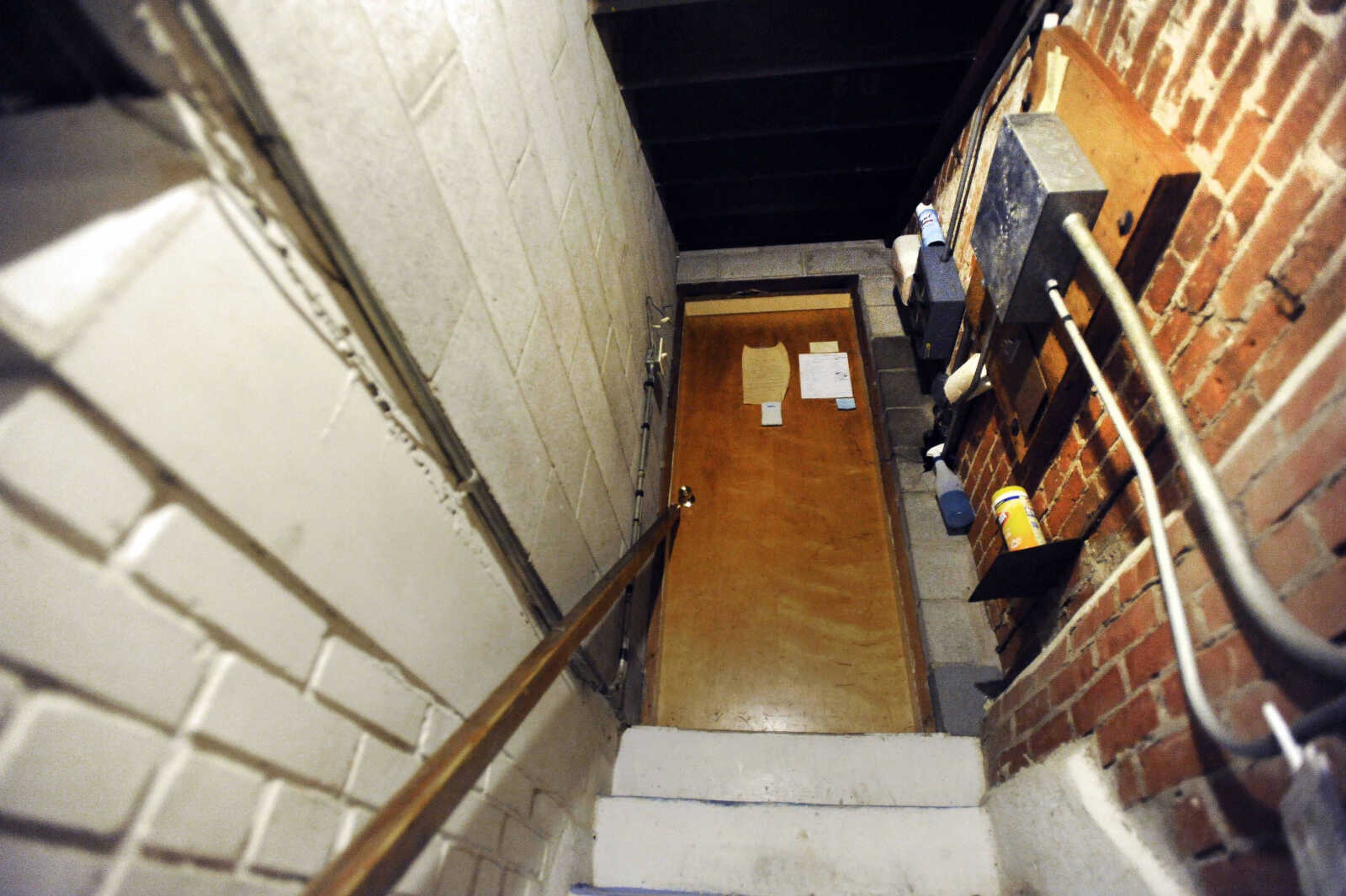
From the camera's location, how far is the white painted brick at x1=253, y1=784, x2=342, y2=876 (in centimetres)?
59

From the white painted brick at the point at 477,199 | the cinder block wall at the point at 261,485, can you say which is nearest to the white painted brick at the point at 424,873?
the cinder block wall at the point at 261,485

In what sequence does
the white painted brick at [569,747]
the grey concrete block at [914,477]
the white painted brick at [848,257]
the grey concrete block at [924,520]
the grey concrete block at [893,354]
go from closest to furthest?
the white painted brick at [569,747], the grey concrete block at [924,520], the grey concrete block at [914,477], the grey concrete block at [893,354], the white painted brick at [848,257]

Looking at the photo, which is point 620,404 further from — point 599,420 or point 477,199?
point 477,199

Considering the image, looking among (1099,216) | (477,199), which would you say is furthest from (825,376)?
(477,199)

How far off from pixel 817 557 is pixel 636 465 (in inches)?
38.1

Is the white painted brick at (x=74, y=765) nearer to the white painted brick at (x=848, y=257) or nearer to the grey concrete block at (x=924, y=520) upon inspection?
the grey concrete block at (x=924, y=520)

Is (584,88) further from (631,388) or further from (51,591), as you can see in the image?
(51,591)

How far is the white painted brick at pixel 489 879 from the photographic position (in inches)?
37.8

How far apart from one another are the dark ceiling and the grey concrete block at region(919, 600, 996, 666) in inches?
76.1

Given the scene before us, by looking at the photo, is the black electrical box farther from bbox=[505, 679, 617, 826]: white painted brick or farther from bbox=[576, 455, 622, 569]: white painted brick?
bbox=[505, 679, 617, 826]: white painted brick

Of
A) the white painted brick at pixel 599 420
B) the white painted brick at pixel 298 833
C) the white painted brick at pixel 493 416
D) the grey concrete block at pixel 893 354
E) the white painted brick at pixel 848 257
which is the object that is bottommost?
Result: the white painted brick at pixel 298 833

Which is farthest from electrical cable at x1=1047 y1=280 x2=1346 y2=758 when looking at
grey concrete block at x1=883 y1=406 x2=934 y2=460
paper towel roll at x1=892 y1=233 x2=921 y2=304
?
paper towel roll at x1=892 y1=233 x2=921 y2=304

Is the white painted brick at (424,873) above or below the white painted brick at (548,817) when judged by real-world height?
below

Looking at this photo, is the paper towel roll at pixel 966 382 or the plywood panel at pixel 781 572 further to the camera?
the plywood panel at pixel 781 572
